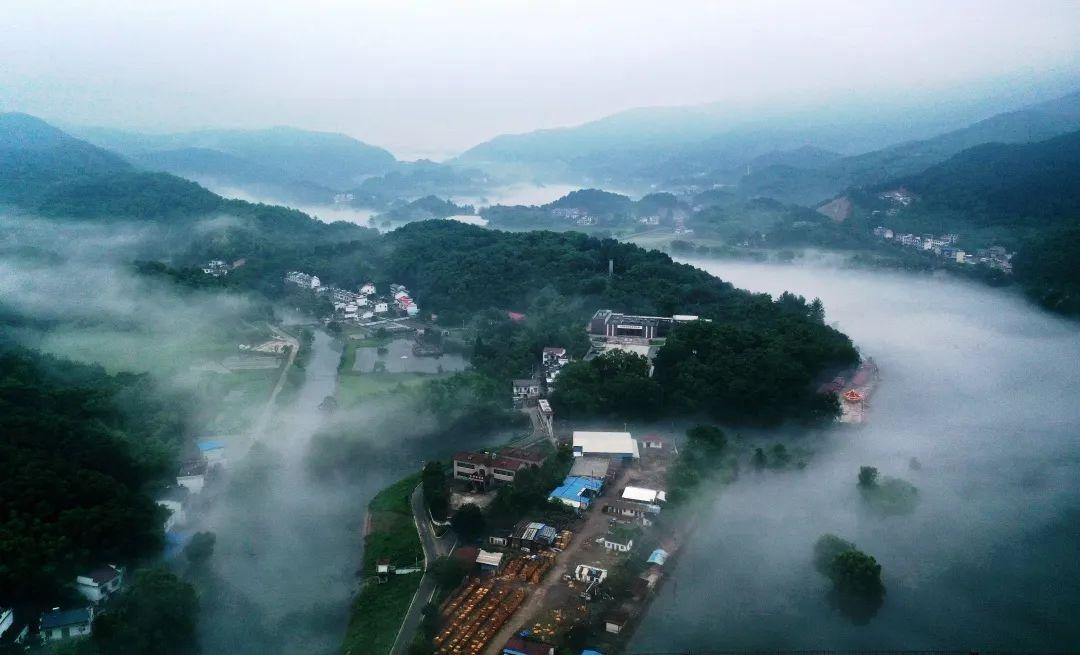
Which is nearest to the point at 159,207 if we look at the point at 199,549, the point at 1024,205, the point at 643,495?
the point at 199,549

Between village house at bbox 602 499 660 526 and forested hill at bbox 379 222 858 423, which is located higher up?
forested hill at bbox 379 222 858 423

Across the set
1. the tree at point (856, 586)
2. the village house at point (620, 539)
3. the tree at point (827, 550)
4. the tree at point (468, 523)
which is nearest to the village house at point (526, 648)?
the village house at point (620, 539)

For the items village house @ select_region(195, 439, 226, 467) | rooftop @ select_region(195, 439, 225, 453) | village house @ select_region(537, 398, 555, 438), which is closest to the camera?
village house @ select_region(195, 439, 226, 467)

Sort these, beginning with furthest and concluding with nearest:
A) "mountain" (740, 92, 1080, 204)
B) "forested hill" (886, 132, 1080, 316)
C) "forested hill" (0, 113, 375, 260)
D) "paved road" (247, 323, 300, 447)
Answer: "mountain" (740, 92, 1080, 204), "forested hill" (0, 113, 375, 260), "forested hill" (886, 132, 1080, 316), "paved road" (247, 323, 300, 447)

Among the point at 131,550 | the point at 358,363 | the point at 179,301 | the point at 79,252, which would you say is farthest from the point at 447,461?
the point at 79,252

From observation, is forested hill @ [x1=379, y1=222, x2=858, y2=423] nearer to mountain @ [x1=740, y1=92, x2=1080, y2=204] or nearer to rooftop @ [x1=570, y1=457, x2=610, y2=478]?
rooftop @ [x1=570, y1=457, x2=610, y2=478]

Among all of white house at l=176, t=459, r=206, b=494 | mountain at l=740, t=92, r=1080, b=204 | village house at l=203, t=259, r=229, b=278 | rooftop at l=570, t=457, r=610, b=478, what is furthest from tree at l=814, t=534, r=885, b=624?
mountain at l=740, t=92, r=1080, b=204

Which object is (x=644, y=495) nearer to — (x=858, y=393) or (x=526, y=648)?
(x=526, y=648)
